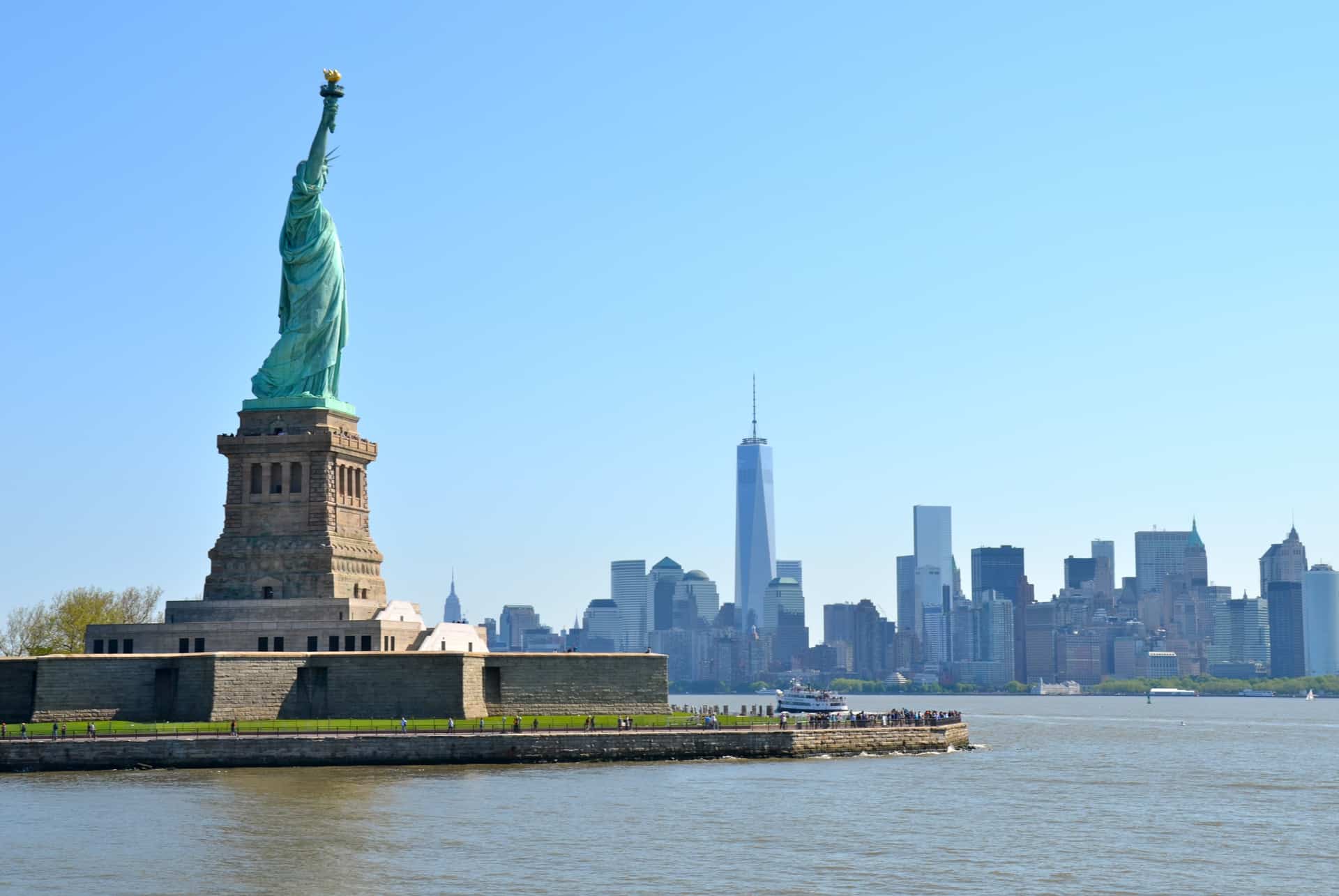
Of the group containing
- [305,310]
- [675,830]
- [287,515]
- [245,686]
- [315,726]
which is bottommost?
[675,830]

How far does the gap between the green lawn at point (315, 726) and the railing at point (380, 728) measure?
0.03 meters

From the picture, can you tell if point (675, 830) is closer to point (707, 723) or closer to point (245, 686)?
point (707, 723)

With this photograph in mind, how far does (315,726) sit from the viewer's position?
8156cm

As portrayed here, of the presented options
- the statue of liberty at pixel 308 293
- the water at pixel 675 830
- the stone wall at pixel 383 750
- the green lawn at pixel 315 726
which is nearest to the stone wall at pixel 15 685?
the green lawn at pixel 315 726

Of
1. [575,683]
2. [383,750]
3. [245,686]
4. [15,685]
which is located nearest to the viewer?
[383,750]

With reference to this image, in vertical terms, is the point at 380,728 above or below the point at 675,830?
above

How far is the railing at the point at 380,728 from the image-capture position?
3123 inches

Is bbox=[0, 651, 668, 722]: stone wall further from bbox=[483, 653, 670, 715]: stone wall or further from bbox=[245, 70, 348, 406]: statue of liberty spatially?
bbox=[245, 70, 348, 406]: statue of liberty

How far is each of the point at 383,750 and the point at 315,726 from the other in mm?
4140

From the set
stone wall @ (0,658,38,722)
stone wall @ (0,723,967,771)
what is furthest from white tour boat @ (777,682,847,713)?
stone wall @ (0,658,38,722)

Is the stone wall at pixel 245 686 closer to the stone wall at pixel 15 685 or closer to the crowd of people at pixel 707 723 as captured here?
the stone wall at pixel 15 685

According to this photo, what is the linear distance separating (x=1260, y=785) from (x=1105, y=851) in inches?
1116

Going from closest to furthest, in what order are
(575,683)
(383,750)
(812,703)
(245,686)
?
(383,750) → (245,686) → (575,683) → (812,703)

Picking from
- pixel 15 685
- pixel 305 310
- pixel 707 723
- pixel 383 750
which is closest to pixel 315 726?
pixel 383 750
